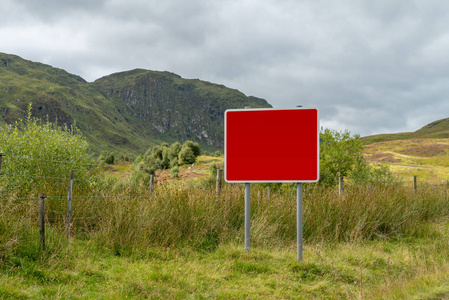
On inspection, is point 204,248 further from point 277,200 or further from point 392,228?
point 392,228

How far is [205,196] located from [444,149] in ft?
347

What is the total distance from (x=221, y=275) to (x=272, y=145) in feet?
7.76

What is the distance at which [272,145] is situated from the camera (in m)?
6.03

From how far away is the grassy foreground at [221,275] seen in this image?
170 inches

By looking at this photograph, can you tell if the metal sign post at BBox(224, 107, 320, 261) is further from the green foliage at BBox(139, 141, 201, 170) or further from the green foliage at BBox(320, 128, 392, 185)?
the green foliage at BBox(139, 141, 201, 170)

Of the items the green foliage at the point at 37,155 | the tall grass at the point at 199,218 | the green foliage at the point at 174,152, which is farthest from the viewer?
the green foliage at the point at 174,152

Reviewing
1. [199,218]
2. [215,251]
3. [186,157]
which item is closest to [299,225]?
[215,251]

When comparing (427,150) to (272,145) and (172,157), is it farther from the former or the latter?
(272,145)

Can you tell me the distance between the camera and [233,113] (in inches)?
241

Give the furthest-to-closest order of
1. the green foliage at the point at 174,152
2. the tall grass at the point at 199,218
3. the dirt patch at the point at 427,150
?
the dirt patch at the point at 427,150
the green foliage at the point at 174,152
the tall grass at the point at 199,218

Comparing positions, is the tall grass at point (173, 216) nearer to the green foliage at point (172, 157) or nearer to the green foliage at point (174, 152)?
the green foliage at point (172, 157)

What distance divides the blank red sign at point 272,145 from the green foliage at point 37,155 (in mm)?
5330

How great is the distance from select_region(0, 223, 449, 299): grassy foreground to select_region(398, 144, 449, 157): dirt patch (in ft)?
336

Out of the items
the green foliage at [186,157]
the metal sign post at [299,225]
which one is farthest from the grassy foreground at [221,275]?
the green foliage at [186,157]
